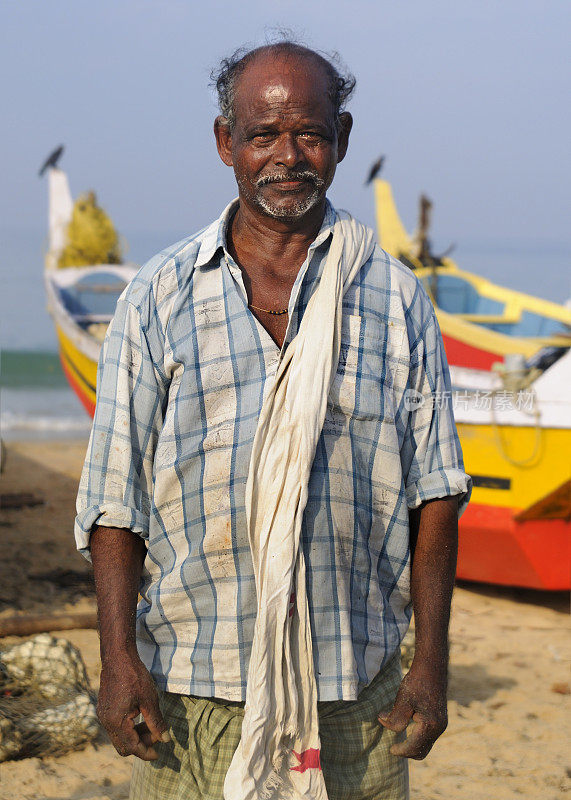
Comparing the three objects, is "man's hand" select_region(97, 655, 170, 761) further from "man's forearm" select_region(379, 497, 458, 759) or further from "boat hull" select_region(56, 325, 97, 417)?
"boat hull" select_region(56, 325, 97, 417)

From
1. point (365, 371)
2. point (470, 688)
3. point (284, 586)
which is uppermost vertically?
point (365, 371)

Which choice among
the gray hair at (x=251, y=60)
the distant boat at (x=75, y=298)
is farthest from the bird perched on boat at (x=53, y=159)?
the gray hair at (x=251, y=60)

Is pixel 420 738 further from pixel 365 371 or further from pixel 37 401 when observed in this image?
pixel 37 401

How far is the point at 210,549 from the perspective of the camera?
62.6 inches

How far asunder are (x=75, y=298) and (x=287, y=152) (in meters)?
11.3

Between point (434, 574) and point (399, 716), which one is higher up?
point (434, 574)

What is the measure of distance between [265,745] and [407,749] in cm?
28

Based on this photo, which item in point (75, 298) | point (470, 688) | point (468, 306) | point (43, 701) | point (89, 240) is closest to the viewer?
point (43, 701)

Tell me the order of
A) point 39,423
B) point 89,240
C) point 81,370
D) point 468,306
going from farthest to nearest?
1. point 39,423
2. point 89,240
3. point 468,306
4. point 81,370

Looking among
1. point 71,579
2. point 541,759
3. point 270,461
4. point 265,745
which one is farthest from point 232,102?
point 71,579

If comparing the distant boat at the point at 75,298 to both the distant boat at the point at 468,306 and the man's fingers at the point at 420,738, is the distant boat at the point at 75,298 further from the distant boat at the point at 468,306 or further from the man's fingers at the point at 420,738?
the man's fingers at the point at 420,738

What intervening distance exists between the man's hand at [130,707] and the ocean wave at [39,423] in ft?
52.2

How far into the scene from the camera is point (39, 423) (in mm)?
18578

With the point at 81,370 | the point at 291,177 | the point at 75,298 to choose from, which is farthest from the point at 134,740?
the point at 75,298
